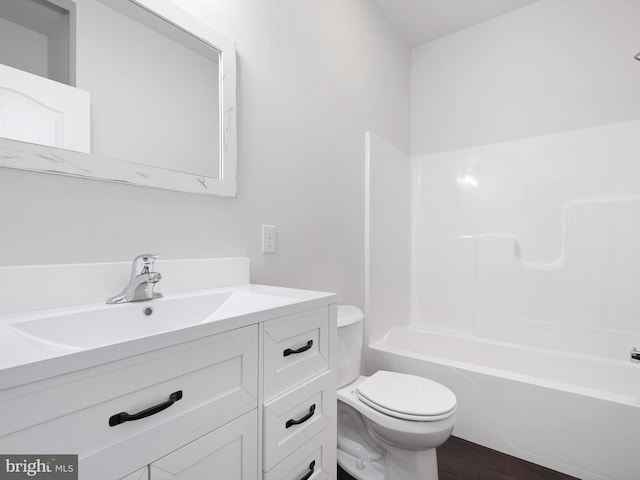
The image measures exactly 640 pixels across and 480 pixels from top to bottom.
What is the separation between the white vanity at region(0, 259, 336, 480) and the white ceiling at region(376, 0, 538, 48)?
90.8 inches

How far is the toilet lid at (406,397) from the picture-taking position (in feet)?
4.13

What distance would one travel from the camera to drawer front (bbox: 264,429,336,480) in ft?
2.76

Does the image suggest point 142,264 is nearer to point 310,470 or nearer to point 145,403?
point 145,403

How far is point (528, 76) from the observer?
2.27m

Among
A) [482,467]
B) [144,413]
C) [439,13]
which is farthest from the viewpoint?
[439,13]

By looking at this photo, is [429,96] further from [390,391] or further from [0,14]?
[0,14]

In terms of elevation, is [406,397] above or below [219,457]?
Answer: below

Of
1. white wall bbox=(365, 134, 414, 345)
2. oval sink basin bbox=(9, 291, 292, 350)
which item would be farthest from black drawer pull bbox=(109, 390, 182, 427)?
white wall bbox=(365, 134, 414, 345)

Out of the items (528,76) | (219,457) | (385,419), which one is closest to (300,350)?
(219,457)

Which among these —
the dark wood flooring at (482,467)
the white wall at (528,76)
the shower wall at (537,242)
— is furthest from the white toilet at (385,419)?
the white wall at (528,76)

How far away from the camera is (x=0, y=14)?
773 millimetres

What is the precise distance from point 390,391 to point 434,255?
4.79 ft

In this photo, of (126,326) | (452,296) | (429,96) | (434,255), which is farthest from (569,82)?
(126,326)

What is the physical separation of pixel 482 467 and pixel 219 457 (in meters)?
1.55
